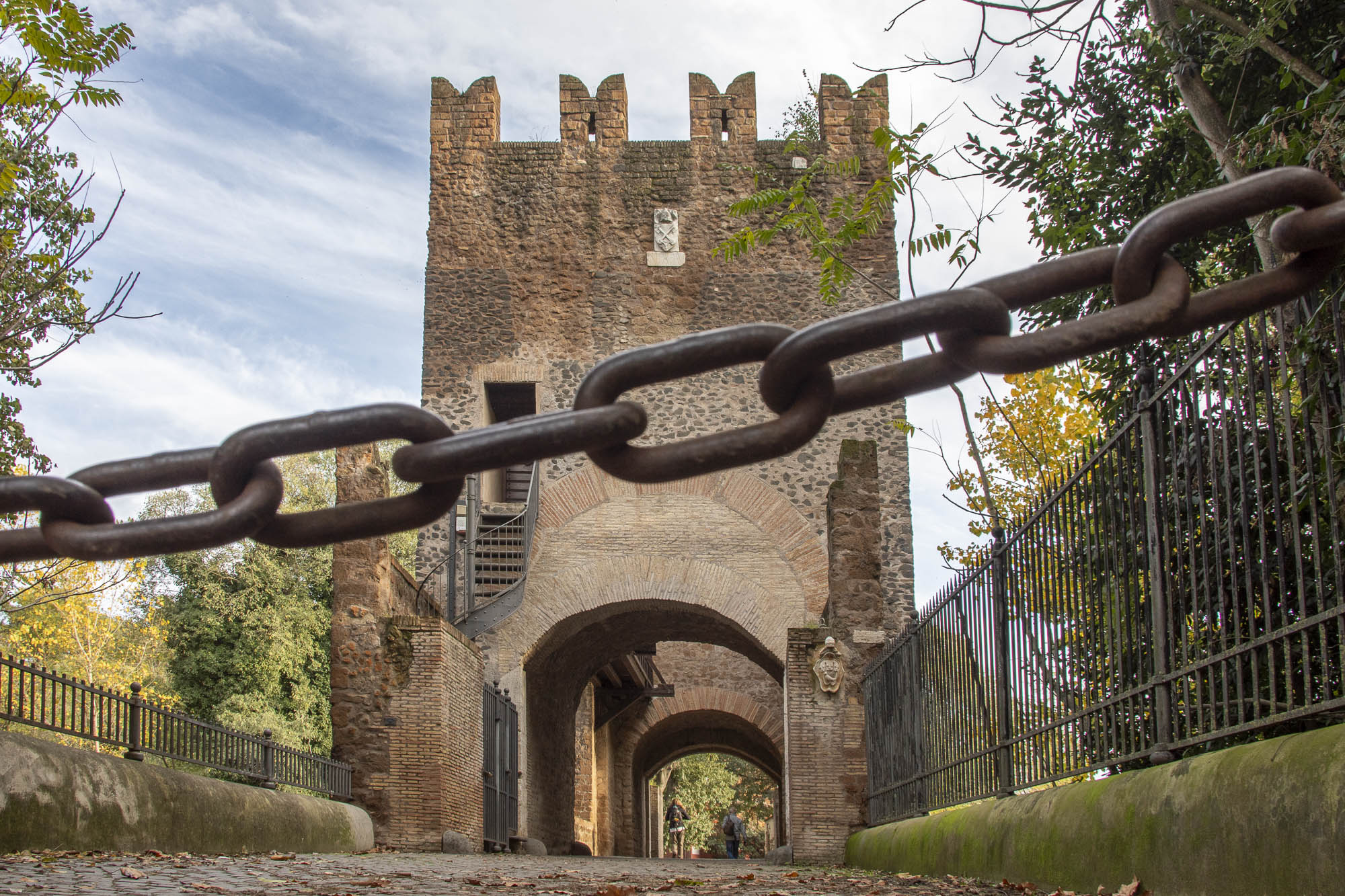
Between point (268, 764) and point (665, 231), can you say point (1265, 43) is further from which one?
point (665, 231)

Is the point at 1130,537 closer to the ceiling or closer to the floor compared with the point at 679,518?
closer to the floor

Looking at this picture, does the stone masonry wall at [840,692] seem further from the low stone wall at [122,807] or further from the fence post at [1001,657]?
the fence post at [1001,657]

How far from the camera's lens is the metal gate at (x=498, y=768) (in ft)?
45.8

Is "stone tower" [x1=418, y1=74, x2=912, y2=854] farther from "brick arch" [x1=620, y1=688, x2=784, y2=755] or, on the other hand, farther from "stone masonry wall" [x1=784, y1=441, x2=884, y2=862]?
"brick arch" [x1=620, y1=688, x2=784, y2=755]

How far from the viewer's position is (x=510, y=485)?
18859 millimetres

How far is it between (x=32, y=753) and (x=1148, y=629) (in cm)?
478

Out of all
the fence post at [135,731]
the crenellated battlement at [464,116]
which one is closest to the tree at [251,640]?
the crenellated battlement at [464,116]

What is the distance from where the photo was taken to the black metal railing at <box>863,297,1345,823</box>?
296 centimetres

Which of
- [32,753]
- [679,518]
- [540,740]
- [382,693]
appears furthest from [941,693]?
[540,740]

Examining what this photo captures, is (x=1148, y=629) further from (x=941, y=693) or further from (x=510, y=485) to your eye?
(x=510, y=485)

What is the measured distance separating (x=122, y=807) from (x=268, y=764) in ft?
9.71

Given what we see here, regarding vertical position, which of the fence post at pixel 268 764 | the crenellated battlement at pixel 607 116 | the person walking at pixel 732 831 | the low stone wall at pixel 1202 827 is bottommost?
the person walking at pixel 732 831

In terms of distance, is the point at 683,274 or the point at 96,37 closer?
the point at 96,37

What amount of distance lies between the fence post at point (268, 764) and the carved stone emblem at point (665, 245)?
9.96 meters
